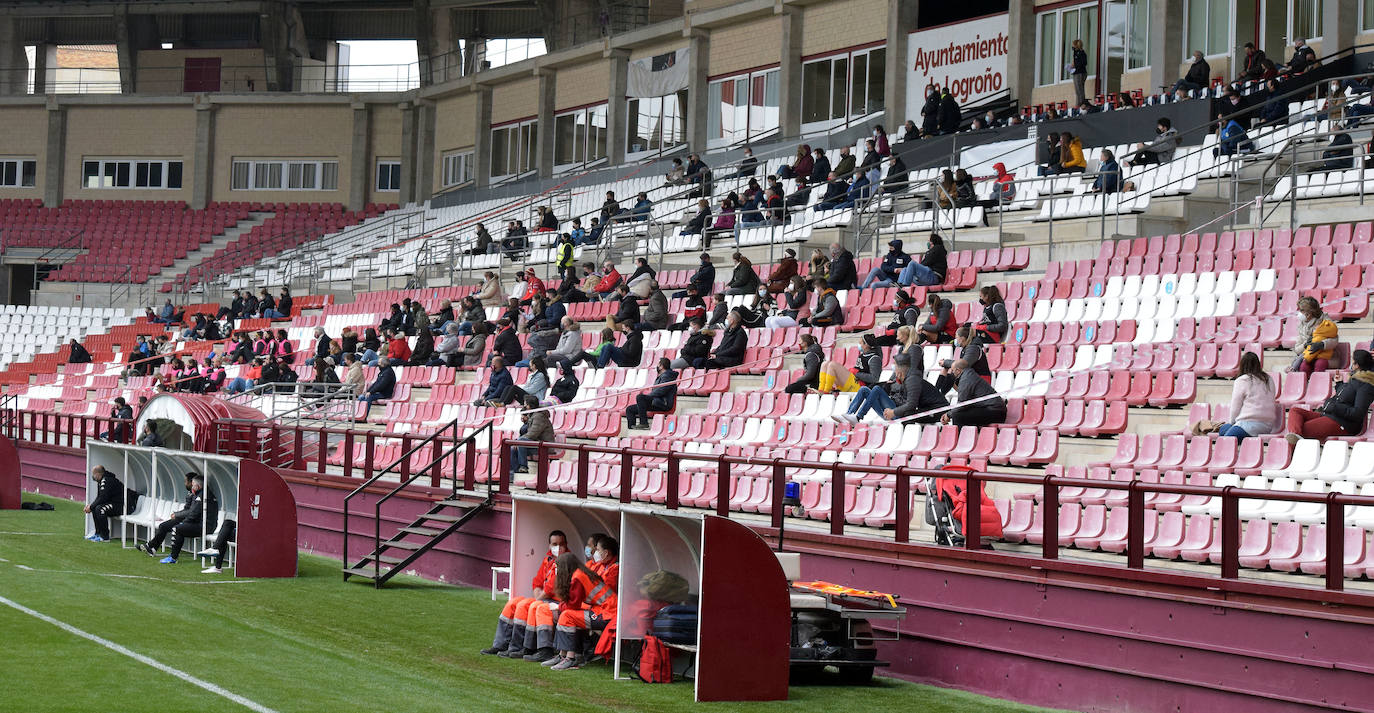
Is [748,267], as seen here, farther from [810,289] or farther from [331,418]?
[331,418]

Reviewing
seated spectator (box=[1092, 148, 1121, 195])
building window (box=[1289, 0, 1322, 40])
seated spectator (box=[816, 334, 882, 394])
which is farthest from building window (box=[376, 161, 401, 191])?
seated spectator (box=[816, 334, 882, 394])

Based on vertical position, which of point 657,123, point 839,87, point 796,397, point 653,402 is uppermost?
point 657,123

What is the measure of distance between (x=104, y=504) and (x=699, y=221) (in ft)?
43.2

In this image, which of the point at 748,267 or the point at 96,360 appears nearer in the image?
→ the point at 748,267

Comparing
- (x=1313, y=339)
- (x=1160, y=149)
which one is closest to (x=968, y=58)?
(x=1160, y=149)

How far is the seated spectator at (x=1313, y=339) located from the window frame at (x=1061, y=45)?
17744mm

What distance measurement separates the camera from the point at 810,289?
22359 mm

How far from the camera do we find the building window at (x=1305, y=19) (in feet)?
88.2

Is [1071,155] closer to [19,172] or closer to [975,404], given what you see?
[975,404]

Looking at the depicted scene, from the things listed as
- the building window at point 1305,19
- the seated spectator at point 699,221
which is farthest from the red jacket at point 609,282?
the building window at point 1305,19

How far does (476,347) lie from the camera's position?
26.4m

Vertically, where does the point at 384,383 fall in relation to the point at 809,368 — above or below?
below

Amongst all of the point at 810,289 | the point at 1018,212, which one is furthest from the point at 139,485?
the point at 1018,212

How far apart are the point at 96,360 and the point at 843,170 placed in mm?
23159
